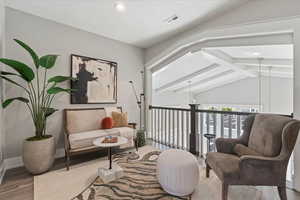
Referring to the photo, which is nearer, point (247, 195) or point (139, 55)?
point (247, 195)

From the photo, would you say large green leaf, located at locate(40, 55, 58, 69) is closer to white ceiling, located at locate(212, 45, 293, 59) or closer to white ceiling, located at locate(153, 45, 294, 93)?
white ceiling, located at locate(153, 45, 294, 93)

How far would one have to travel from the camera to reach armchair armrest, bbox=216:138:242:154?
2.15 meters

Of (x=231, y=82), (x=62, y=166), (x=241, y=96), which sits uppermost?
(x=231, y=82)

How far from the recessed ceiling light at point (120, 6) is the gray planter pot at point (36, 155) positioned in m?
2.63

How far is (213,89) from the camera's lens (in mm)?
8531

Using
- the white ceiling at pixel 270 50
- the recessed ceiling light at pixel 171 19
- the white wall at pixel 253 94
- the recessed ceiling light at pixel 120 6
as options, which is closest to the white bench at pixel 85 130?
Result: the recessed ceiling light at pixel 120 6

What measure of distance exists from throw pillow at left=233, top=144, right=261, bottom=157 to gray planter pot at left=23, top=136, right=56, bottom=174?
2.94 m

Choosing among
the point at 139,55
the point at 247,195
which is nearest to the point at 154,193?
the point at 247,195

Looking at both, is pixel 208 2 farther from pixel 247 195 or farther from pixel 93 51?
pixel 247 195

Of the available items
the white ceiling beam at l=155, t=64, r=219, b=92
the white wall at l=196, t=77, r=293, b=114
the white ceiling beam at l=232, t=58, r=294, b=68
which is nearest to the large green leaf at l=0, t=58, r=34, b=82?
the white ceiling beam at l=155, t=64, r=219, b=92

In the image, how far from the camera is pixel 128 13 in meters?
2.88

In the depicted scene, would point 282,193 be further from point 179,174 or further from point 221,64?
point 221,64

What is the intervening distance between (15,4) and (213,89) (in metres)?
8.58

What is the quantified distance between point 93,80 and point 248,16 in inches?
133
